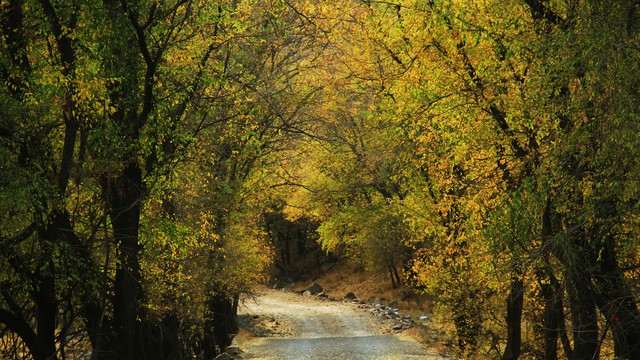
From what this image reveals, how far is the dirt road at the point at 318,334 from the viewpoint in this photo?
1872cm

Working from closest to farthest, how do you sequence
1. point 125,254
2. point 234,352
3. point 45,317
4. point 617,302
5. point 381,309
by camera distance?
point 617,302
point 45,317
point 125,254
point 234,352
point 381,309

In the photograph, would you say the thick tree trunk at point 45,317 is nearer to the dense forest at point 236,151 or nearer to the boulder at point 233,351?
the dense forest at point 236,151

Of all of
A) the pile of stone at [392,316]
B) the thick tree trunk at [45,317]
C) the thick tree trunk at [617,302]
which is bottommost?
the pile of stone at [392,316]

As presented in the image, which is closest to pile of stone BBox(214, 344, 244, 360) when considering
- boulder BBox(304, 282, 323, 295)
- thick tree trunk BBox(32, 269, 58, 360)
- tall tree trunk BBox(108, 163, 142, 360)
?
tall tree trunk BBox(108, 163, 142, 360)

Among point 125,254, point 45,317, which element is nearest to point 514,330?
point 125,254

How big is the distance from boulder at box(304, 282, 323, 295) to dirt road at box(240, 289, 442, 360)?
357cm

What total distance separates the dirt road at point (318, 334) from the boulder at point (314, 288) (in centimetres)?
357

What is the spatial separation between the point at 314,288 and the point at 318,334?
19.6 m

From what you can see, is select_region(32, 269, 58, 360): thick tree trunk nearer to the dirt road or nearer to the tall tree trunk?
the tall tree trunk

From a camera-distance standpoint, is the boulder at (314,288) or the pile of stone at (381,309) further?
the boulder at (314,288)

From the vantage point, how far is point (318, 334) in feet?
84.4

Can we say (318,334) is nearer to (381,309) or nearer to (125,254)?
(381,309)

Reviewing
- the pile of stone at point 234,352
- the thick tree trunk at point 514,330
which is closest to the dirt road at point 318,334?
the pile of stone at point 234,352

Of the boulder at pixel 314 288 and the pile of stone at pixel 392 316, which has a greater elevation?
the boulder at pixel 314 288
